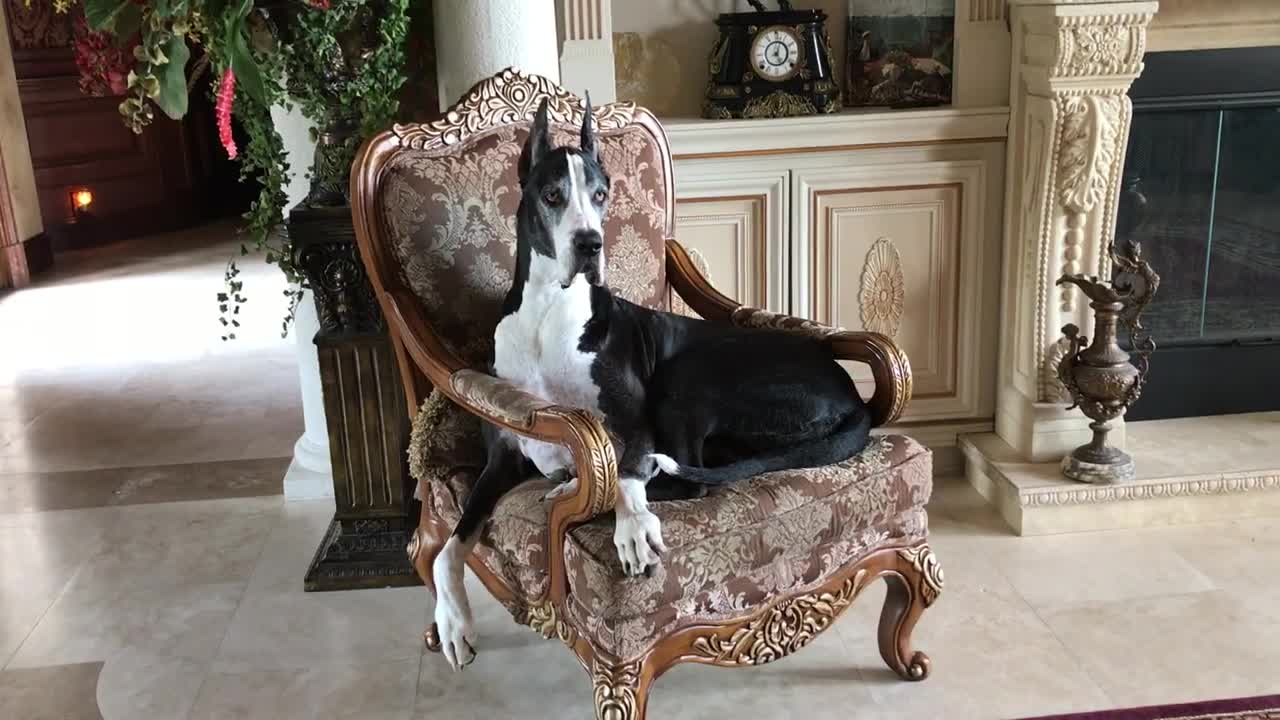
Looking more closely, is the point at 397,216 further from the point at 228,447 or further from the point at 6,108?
the point at 6,108

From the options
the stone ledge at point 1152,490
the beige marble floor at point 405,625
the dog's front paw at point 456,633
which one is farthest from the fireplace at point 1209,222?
the dog's front paw at point 456,633

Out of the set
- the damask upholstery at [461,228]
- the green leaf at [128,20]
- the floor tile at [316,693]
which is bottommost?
the floor tile at [316,693]

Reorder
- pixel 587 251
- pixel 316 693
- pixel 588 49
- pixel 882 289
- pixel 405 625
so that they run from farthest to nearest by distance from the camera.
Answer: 1. pixel 882 289
2. pixel 588 49
3. pixel 405 625
4. pixel 316 693
5. pixel 587 251

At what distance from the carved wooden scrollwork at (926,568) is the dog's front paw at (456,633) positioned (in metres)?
0.80

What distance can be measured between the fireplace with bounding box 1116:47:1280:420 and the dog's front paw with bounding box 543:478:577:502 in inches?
77.9

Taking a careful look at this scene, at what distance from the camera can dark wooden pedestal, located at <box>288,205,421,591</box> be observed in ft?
9.27

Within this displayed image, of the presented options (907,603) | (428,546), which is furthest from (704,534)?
(428,546)

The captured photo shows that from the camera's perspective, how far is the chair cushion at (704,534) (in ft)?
6.37

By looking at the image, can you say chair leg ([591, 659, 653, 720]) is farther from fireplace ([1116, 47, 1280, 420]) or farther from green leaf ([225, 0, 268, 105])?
fireplace ([1116, 47, 1280, 420])

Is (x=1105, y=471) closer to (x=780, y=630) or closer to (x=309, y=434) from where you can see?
(x=780, y=630)

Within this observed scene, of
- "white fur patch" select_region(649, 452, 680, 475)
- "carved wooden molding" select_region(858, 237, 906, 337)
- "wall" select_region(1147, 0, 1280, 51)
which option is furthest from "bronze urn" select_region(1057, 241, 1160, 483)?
"white fur patch" select_region(649, 452, 680, 475)

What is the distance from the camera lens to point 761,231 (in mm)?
3193

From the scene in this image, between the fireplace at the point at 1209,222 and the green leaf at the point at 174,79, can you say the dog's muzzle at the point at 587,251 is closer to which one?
the green leaf at the point at 174,79

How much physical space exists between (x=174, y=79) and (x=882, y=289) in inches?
70.8
